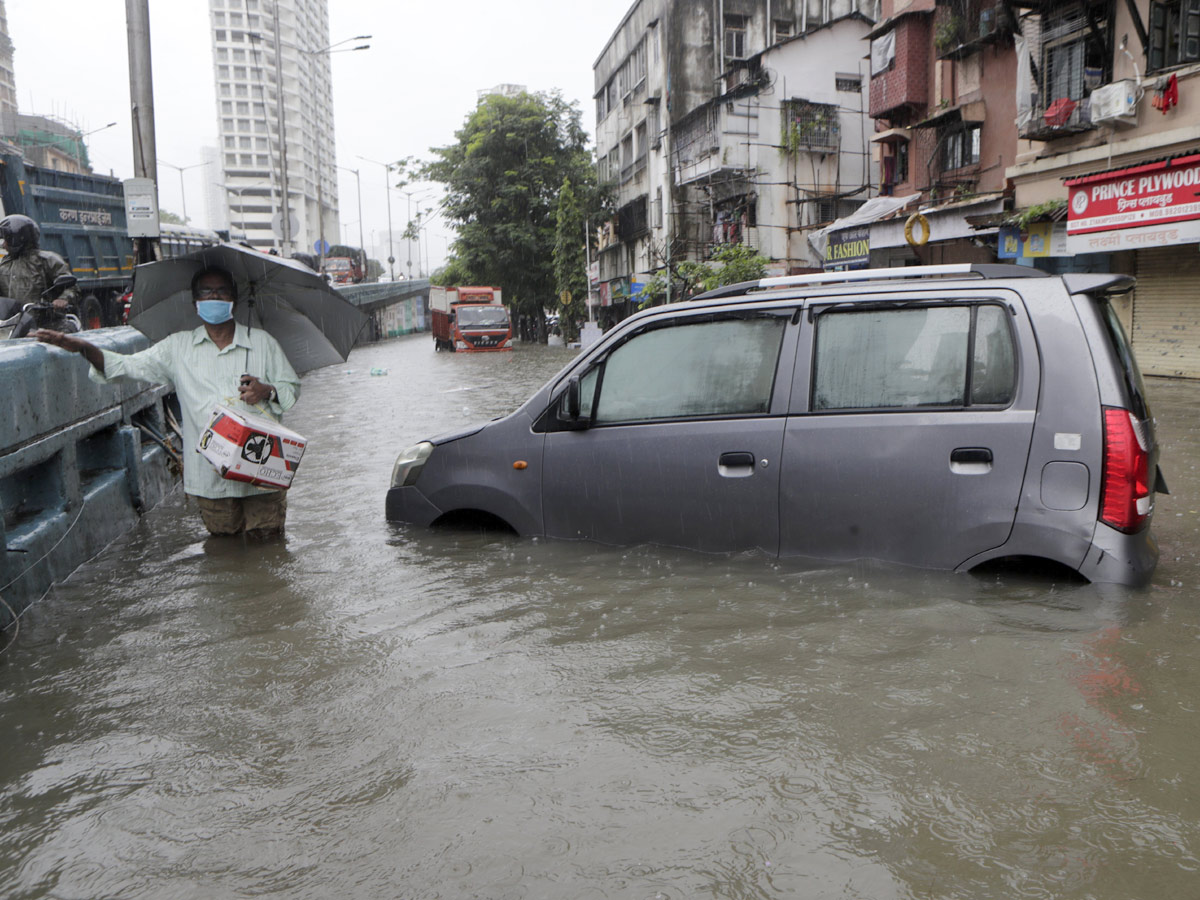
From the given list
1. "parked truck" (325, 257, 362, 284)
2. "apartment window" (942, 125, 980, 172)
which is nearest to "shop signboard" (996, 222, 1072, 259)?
"apartment window" (942, 125, 980, 172)

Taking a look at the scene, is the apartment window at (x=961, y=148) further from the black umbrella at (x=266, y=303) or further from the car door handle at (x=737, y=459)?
the car door handle at (x=737, y=459)

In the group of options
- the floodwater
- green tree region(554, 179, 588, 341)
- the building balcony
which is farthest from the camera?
green tree region(554, 179, 588, 341)

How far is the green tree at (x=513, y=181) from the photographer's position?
50781 millimetres

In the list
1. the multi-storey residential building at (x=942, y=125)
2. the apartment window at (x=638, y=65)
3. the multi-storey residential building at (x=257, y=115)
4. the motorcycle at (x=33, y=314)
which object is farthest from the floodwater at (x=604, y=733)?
the multi-storey residential building at (x=257, y=115)

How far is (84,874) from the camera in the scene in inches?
97.0

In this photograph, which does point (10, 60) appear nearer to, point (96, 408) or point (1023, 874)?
point (96, 408)

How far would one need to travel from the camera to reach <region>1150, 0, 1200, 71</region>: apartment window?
15914mm

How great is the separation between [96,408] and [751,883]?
5202 mm

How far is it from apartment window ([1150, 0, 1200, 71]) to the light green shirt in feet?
53.5

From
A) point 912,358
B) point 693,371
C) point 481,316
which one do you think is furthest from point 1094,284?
point 481,316

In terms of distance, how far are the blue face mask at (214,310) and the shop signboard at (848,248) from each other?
22.8 meters

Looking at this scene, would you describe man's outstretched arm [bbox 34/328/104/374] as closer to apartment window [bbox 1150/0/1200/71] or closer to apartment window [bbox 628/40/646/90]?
apartment window [bbox 1150/0/1200/71]

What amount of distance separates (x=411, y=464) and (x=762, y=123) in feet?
103

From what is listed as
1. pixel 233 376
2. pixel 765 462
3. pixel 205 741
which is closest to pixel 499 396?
pixel 233 376
